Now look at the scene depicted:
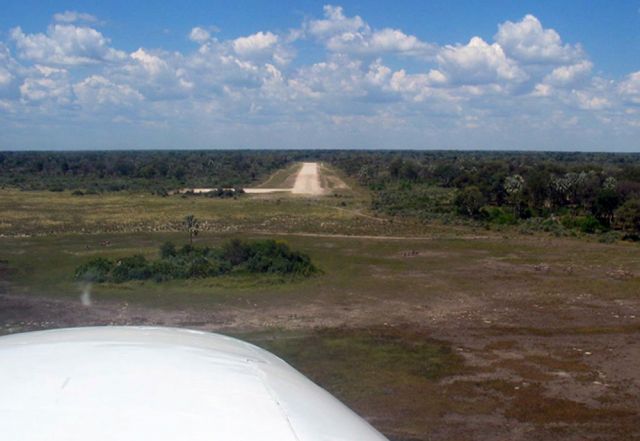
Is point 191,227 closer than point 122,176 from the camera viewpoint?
Yes

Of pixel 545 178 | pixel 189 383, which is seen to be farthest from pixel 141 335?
pixel 545 178

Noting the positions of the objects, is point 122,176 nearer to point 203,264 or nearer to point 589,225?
point 589,225

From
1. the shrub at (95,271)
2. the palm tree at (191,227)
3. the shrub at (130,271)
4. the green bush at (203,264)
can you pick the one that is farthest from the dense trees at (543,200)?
the shrub at (95,271)

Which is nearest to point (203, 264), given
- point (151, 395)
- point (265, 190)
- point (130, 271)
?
point (130, 271)

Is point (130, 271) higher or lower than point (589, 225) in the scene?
lower

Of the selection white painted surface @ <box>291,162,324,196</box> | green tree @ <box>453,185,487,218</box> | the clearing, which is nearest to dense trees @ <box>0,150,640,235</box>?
green tree @ <box>453,185,487,218</box>

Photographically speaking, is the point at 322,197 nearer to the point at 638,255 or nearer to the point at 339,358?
the point at 638,255
